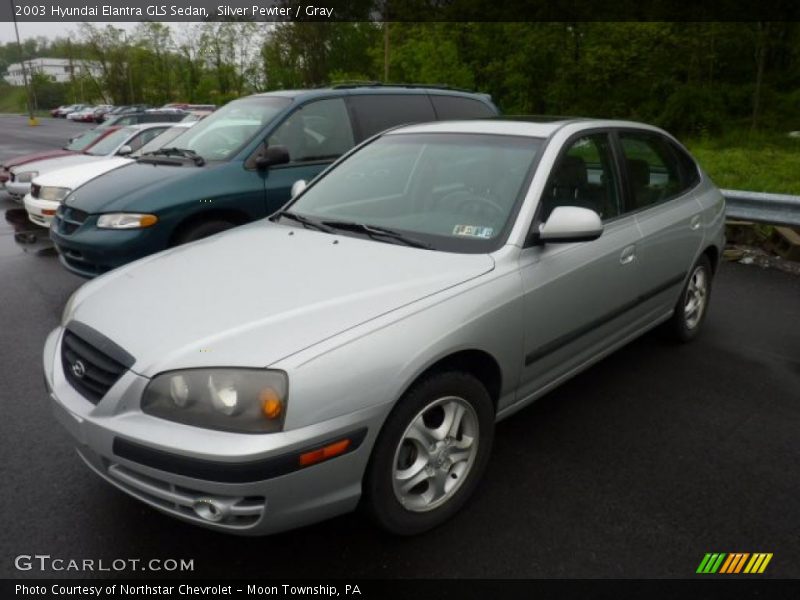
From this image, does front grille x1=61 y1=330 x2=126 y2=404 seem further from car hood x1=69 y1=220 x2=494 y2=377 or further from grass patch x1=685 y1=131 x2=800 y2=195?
grass patch x1=685 y1=131 x2=800 y2=195

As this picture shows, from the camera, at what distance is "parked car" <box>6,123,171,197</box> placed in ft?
31.4

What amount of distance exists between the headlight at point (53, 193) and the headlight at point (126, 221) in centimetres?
333

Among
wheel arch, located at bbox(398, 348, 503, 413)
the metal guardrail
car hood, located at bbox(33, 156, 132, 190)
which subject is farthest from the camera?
car hood, located at bbox(33, 156, 132, 190)

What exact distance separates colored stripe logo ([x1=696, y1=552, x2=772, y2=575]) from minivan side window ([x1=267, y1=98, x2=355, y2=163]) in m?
4.51

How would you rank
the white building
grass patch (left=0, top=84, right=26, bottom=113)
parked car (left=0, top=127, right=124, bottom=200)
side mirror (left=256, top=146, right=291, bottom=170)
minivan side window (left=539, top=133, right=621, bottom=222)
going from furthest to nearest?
1. grass patch (left=0, top=84, right=26, bottom=113)
2. the white building
3. parked car (left=0, top=127, right=124, bottom=200)
4. side mirror (left=256, top=146, right=291, bottom=170)
5. minivan side window (left=539, top=133, right=621, bottom=222)

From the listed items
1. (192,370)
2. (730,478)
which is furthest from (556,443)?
(192,370)

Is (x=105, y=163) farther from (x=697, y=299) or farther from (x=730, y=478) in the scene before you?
(x=730, y=478)

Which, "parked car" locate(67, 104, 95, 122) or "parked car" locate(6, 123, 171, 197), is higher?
A: "parked car" locate(6, 123, 171, 197)

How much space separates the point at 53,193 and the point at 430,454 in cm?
707

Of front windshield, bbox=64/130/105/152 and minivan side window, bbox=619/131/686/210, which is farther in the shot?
front windshield, bbox=64/130/105/152

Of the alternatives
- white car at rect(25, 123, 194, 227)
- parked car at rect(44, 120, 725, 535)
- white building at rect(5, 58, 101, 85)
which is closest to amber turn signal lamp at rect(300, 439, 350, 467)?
parked car at rect(44, 120, 725, 535)

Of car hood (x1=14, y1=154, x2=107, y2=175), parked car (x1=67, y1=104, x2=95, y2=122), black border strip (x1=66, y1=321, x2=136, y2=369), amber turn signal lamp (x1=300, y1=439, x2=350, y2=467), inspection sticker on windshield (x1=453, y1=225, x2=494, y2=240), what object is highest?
inspection sticker on windshield (x1=453, y1=225, x2=494, y2=240)

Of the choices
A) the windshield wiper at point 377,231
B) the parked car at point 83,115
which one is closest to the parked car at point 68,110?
the parked car at point 83,115

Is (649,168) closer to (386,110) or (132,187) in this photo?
(386,110)
